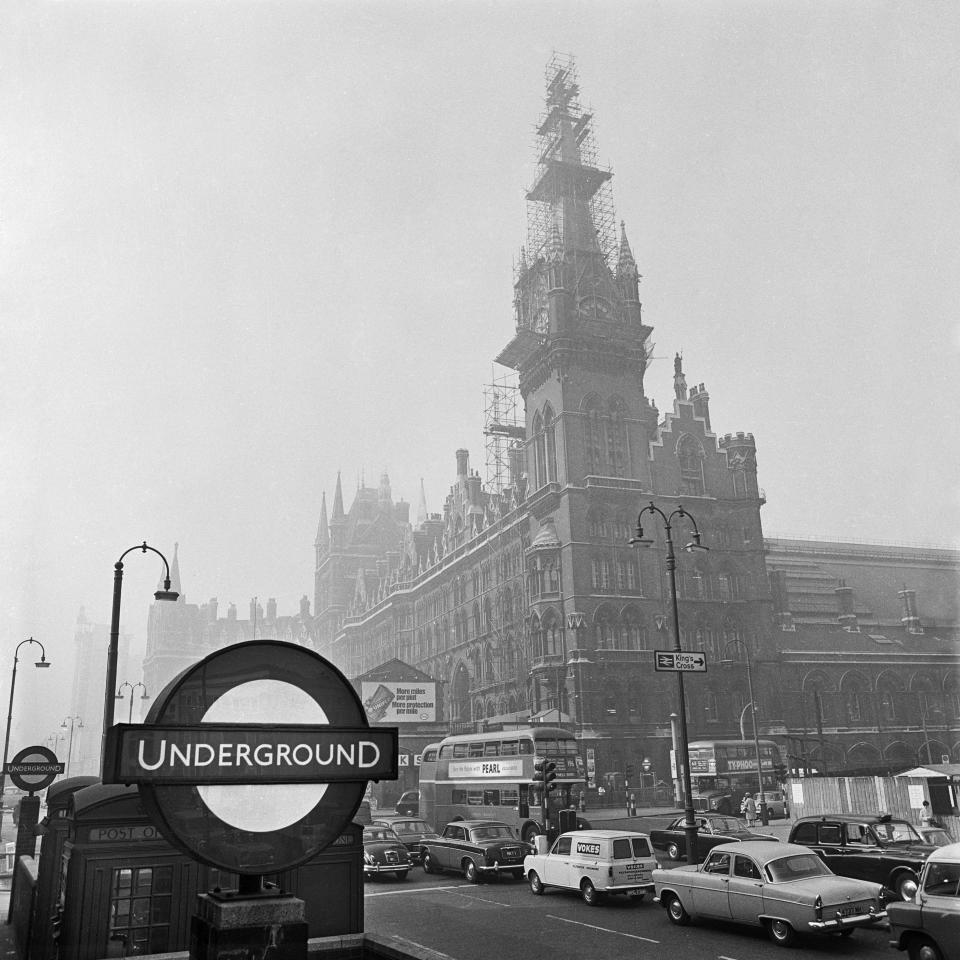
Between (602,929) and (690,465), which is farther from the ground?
(690,465)

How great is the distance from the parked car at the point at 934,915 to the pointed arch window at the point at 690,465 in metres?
61.2

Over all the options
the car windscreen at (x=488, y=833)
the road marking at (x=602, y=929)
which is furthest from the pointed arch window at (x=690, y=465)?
the road marking at (x=602, y=929)

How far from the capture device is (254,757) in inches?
198

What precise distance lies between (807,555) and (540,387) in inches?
1643

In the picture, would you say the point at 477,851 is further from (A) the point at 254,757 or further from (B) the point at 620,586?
(B) the point at 620,586

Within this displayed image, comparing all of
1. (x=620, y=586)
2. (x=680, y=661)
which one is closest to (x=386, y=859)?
(x=680, y=661)

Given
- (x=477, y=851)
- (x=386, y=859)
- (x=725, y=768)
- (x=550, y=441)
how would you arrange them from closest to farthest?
(x=477, y=851) < (x=386, y=859) < (x=725, y=768) < (x=550, y=441)

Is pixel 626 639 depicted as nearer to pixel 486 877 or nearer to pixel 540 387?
pixel 540 387

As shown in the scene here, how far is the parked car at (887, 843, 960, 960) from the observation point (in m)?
12.3

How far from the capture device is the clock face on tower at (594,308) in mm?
74688

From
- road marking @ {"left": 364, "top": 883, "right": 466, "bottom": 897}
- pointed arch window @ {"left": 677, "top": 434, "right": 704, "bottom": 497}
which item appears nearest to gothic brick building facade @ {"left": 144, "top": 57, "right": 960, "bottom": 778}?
pointed arch window @ {"left": 677, "top": 434, "right": 704, "bottom": 497}

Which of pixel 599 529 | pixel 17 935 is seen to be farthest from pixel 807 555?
pixel 17 935

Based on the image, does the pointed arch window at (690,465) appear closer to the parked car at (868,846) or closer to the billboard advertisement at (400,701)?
the billboard advertisement at (400,701)

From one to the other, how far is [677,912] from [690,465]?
58904 mm
